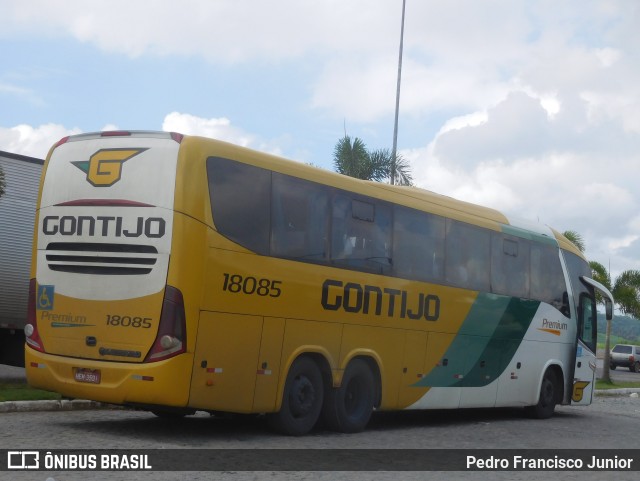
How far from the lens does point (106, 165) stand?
11977 millimetres

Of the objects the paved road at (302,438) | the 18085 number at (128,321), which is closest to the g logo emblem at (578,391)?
the paved road at (302,438)

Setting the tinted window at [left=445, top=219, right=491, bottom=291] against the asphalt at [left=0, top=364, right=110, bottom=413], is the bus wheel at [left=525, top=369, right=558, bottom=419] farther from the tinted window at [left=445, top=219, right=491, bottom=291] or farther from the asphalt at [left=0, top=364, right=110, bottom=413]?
the asphalt at [left=0, top=364, right=110, bottom=413]

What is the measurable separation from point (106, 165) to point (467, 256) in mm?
6879

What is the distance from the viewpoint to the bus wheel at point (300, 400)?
1276cm

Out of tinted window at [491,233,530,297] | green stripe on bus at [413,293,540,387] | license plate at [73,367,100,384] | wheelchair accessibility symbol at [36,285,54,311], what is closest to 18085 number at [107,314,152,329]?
license plate at [73,367,100,384]

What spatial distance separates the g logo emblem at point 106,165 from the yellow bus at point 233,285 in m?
0.02

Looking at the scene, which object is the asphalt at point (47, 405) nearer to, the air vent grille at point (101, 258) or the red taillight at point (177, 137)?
the air vent grille at point (101, 258)

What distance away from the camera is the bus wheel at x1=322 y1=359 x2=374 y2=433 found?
1365cm

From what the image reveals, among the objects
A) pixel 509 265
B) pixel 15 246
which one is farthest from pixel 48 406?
pixel 509 265

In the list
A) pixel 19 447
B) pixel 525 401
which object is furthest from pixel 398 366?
pixel 19 447

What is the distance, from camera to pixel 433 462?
11.2m

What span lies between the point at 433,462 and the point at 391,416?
21.4 feet

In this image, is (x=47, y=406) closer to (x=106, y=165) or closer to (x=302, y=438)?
(x=302, y=438)

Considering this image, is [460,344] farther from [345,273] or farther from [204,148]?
[204,148]
